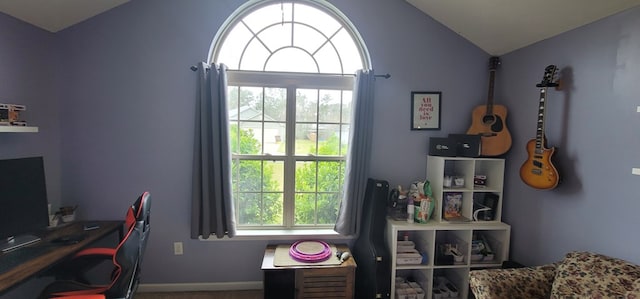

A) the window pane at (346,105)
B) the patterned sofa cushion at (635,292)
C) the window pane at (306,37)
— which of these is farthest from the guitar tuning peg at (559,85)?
the window pane at (306,37)

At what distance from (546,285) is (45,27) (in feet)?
12.8

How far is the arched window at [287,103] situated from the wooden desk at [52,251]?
0.99 m

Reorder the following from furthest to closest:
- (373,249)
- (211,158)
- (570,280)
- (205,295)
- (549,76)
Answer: (205,295) < (211,158) < (373,249) < (549,76) < (570,280)

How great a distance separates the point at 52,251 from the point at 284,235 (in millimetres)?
1504

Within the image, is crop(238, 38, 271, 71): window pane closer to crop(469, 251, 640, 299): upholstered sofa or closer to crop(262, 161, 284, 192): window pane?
crop(262, 161, 284, 192): window pane

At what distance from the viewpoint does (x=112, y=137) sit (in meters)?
2.19

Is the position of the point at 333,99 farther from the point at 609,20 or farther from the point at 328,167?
the point at 609,20

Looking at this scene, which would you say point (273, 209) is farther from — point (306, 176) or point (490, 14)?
point (490, 14)

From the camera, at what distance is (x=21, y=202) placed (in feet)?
5.41

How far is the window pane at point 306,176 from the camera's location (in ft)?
7.97

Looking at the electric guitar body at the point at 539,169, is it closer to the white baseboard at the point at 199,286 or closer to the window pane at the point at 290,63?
the window pane at the point at 290,63

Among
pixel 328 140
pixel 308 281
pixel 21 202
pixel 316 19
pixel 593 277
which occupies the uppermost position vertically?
pixel 316 19

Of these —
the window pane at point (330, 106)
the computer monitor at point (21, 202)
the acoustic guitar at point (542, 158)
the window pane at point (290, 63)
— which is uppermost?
the window pane at point (290, 63)

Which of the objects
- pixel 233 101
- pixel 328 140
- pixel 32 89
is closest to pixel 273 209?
pixel 328 140
